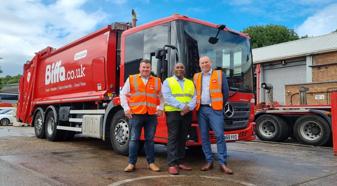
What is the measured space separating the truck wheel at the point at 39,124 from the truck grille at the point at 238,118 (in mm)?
6720

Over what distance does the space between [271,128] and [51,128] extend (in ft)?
22.1

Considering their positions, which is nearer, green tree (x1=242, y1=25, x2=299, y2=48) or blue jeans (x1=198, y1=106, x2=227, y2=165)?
blue jeans (x1=198, y1=106, x2=227, y2=165)

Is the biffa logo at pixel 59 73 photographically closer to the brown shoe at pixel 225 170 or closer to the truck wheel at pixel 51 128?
the truck wheel at pixel 51 128

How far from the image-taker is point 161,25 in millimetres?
6422

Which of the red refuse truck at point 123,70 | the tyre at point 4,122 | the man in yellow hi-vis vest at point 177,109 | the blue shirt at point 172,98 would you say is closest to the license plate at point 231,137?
the red refuse truck at point 123,70

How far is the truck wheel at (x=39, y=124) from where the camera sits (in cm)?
1108

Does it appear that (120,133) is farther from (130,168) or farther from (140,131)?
(130,168)

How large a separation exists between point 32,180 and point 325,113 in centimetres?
791

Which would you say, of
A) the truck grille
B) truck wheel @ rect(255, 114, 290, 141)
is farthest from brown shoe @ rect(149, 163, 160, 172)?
truck wheel @ rect(255, 114, 290, 141)

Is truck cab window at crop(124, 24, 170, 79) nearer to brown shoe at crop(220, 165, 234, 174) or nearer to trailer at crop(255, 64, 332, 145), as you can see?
brown shoe at crop(220, 165, 234, 174)

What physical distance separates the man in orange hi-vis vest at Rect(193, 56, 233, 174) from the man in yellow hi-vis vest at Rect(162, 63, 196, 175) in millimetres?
192

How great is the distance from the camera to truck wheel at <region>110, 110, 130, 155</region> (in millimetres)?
7012

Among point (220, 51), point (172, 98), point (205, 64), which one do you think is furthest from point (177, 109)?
point (220, 51)

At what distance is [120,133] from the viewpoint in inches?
282
